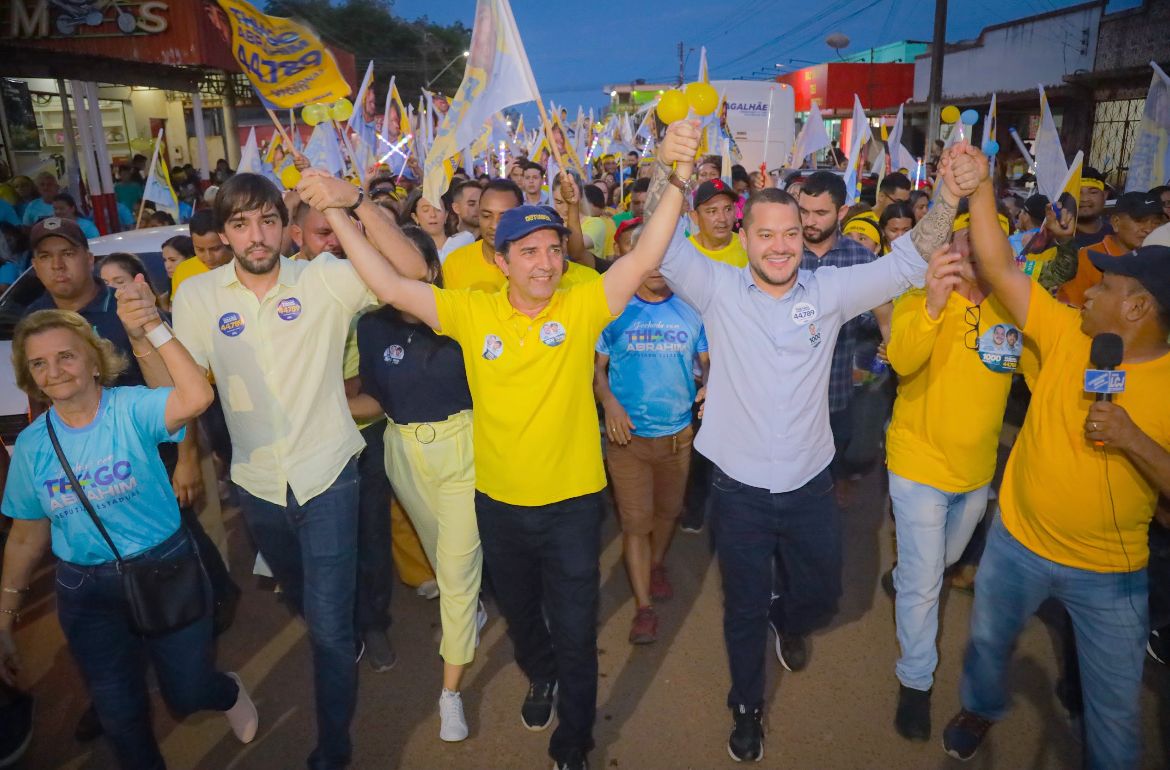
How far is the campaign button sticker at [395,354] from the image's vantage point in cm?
377

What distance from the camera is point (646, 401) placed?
4.25 metres

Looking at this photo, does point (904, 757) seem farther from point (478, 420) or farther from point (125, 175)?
point (125, 175)

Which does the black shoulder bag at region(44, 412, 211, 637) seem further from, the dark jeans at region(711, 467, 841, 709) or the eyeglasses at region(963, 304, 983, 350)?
the eyeglasses at region(963, 304, 983, 350)

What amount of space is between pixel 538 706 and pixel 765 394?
1.83 m

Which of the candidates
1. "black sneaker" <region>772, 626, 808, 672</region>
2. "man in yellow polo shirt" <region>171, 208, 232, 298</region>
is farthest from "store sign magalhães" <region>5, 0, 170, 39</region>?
"black sneaker" <region>772, 626, 808, 672</region>

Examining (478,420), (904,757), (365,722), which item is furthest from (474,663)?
(904,757)

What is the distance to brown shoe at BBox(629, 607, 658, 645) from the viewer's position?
4285 mm

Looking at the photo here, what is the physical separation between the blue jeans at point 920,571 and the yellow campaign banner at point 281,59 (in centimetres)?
494

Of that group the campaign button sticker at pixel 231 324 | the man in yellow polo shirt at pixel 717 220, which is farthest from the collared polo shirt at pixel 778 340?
the campaign button sticker at pixel 231 324

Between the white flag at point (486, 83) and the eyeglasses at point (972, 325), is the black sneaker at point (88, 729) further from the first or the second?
the eyeglasses at point (972, 325)

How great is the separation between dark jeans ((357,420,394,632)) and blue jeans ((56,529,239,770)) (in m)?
1.07

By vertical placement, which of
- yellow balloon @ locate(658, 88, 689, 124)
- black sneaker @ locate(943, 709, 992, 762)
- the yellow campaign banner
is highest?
the yellow campaign banner

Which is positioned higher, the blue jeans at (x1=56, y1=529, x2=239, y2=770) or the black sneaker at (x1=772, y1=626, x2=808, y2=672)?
the blue jeans at (x1=56, y1=529, x2=239, y2=770)

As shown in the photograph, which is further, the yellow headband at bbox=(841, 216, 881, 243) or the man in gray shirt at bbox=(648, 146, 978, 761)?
the yellow headband at bbox=(841, 216, 881, 243)
